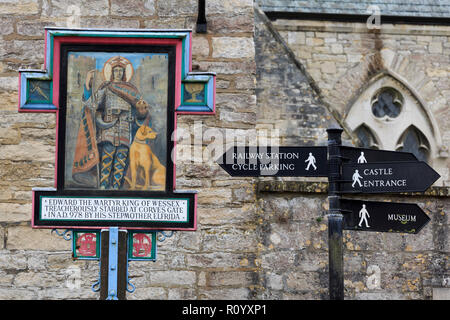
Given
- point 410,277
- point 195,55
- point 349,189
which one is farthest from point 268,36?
point 349,189

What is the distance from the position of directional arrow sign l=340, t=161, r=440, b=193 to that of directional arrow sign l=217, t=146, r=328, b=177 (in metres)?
0.20

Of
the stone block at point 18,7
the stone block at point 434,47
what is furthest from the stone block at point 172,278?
the stone block at point 434,47

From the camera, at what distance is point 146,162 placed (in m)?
6.68

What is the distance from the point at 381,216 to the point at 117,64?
2727mm

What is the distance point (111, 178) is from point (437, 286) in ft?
10.5

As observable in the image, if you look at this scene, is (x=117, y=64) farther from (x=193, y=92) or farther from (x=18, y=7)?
(x=18, y=7)

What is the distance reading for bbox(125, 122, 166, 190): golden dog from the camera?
6.67 meters

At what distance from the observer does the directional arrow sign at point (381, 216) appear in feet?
17.8

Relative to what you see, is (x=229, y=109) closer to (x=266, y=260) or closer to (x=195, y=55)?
(x=195, y=55)

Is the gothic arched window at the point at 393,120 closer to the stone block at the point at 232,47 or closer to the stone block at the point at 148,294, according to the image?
the stone block at the point at 232,47

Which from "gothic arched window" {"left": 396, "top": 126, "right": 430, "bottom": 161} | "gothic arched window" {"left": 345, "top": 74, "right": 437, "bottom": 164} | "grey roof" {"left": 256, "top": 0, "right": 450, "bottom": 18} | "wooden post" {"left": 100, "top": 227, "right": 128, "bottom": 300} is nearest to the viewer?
"wooden post" {"left": 100, "top": 227, "right": 128, "bottom": 300}

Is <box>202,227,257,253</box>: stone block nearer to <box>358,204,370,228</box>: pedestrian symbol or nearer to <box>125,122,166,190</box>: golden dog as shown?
<box>125,122,166,190</box>: golden dog

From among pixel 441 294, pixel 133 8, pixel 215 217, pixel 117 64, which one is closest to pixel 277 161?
pixel 215 217

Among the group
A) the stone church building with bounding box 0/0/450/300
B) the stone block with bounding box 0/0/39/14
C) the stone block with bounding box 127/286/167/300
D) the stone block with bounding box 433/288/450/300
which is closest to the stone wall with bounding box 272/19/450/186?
the stone church building with bounding box 0/0/450/300
